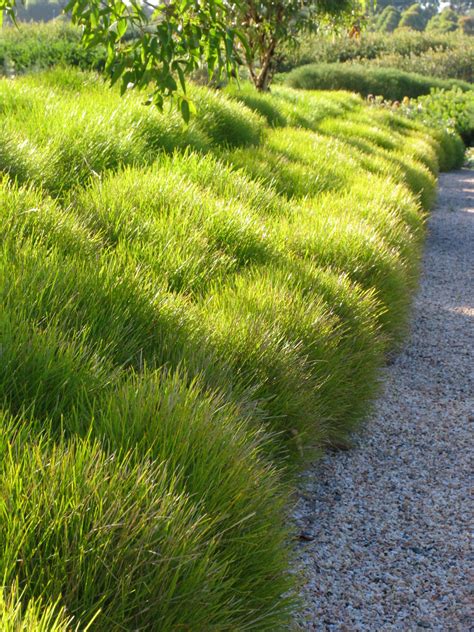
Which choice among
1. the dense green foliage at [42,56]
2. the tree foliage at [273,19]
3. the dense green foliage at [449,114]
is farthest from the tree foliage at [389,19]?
the dense green foliage at [42,56]

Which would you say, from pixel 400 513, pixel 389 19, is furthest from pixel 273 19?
pixel 389 19

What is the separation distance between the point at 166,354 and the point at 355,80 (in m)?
21.8

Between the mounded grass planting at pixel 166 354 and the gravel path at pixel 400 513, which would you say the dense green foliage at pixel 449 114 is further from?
the gravel path at pixel 400 513

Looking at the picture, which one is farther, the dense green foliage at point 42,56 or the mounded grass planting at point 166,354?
the dense green foliage at point 42,56

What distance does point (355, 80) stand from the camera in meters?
22.5

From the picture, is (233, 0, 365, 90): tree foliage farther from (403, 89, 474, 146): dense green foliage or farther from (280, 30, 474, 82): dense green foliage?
(280, 30, 474, 82): dense green foliage

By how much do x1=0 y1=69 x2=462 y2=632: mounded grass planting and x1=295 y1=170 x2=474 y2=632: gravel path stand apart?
0.16 m

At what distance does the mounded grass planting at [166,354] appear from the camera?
1.27m

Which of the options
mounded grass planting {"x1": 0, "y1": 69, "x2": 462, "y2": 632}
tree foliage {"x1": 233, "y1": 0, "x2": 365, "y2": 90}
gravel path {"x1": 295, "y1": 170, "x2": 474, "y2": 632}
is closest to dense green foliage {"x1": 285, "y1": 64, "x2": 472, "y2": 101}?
tree foliage {"x1": 233, "y1": 0, "x2": 365, "y2": 90}

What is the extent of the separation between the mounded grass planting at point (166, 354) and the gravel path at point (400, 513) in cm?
16

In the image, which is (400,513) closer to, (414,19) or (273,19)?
(273,19)

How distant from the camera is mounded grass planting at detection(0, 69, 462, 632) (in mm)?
1271

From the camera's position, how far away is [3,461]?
1.35 meters

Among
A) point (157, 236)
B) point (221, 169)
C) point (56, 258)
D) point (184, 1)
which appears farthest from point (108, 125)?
point (56, 258)
